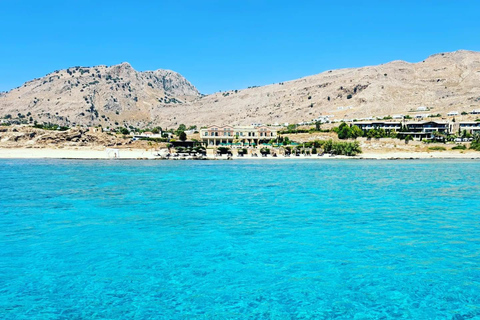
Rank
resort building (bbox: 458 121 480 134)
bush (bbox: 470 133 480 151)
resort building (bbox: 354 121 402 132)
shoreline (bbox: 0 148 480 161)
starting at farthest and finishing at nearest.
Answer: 1. resort building (bbox: 354 121 402 132)
2. resort building (bbox: 458 121 480 134)
3. bush (bbox: 470 133 480 151)
4. shoreline (bbox: 0 148 480 161)

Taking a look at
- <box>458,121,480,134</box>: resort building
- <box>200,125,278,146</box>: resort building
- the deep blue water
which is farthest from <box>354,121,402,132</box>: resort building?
the deep blue water

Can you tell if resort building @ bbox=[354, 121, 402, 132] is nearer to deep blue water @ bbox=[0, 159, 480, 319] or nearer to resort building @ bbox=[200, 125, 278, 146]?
resort building @ bbox=[200, 125, 278, 146]

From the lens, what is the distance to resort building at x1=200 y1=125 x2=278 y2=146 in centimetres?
11194

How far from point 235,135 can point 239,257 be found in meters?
97.4

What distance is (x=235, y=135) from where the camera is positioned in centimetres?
11300

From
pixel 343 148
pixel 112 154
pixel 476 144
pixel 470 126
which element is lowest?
pixel 112 154

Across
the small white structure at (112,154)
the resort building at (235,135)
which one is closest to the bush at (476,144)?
the resort building at (235,135)

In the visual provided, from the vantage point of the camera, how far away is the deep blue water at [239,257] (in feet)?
38.8

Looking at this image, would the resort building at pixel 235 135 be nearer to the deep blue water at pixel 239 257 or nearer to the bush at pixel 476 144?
the bush at pixel 476 144

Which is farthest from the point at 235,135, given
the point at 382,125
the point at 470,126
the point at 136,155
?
the point at 470,126

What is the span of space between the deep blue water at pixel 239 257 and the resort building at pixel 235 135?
264 feet

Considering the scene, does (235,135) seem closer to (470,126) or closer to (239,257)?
(470,126)

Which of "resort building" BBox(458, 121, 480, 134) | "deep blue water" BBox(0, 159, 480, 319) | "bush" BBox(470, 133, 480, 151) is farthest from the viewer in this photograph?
"resort building" BBox(458, 121, 480, 134)

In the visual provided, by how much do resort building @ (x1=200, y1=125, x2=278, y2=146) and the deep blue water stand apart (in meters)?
80.3
